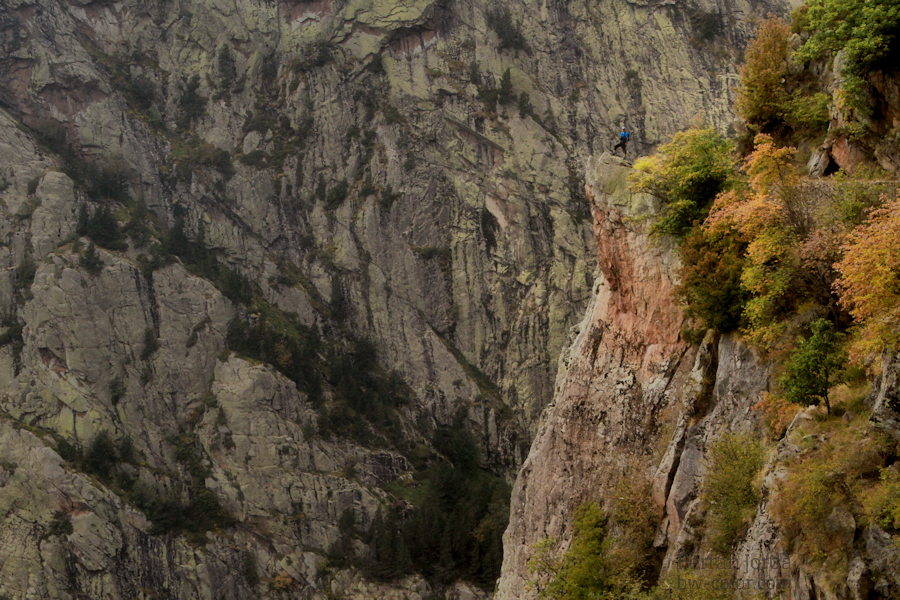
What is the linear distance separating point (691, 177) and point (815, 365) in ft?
23.3

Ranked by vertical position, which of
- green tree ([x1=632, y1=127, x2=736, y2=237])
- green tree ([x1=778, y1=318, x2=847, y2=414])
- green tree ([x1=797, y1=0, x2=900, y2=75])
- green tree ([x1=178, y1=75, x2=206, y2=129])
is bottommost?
green tree ([x1=778, y1=318, x2=847, y2=414])

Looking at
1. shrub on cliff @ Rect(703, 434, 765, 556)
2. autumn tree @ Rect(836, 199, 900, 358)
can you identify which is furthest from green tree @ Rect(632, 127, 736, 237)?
autumn tree @ Rect(836, 199, 900, 358)

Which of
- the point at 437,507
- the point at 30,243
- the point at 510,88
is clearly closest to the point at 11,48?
the point at 30,243

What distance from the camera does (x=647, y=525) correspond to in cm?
1894

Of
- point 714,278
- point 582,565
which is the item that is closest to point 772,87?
point 714,278

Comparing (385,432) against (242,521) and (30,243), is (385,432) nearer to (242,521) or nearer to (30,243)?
(242,521)

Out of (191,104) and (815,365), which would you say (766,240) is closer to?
(815,365)

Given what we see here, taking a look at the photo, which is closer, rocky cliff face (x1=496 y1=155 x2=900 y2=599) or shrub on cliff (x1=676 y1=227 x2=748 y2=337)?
rocky cliff face (x1=496 y1=155 x2=900 y2=599)

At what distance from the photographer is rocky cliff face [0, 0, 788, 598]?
2277 inches

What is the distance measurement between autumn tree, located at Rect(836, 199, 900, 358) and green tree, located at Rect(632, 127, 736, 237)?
23.2 feet

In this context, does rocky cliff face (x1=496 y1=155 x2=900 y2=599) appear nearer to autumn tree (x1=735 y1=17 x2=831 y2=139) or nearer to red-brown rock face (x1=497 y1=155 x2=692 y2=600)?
red-brown rock face (x1=497 y1=155 x2=692 y2=600)

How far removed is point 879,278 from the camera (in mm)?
12117

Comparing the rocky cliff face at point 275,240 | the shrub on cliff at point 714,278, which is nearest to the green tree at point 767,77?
the shrub on cliff at point 714,278

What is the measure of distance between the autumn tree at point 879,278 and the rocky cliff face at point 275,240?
46.2 meters
